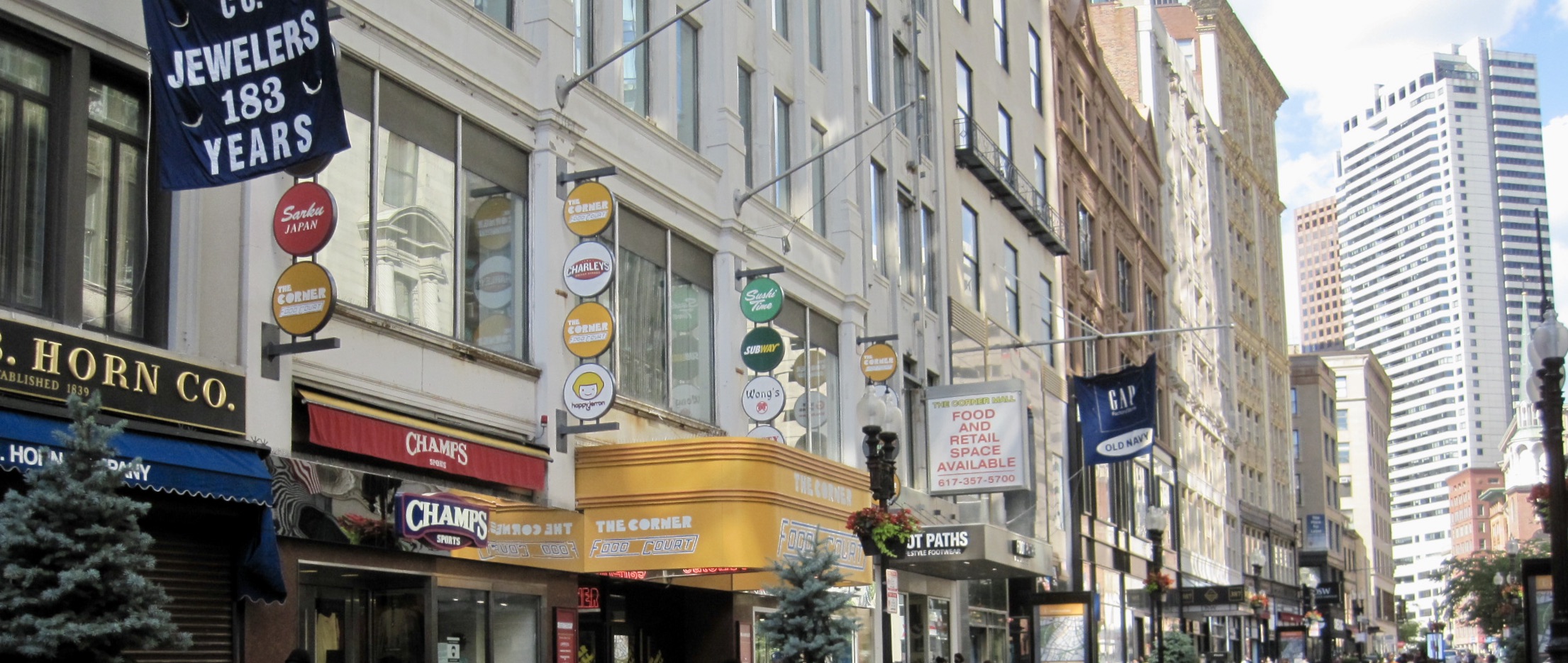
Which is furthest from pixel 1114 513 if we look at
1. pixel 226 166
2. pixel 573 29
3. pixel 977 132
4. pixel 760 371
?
pixel 226 166

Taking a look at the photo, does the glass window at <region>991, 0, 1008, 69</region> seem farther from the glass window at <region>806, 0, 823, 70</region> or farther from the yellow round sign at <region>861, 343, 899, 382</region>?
the yellow round sign at <region>861, 343, 899, 382</region>

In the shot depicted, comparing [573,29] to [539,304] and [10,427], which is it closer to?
[539,304]

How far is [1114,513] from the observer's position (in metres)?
53.9

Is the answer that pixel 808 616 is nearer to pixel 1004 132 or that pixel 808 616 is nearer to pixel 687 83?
pixel 687 83

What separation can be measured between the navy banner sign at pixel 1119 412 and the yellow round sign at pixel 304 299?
24850mm

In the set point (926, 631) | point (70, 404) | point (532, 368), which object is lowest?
point (926, 631)

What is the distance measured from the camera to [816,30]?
31.8m

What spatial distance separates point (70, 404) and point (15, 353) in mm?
2389

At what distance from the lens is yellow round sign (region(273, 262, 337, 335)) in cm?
1491

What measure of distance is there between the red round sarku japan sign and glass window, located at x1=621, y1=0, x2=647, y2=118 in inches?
344

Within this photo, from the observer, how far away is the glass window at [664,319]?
22984mm

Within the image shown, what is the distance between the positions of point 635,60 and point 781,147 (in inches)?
219

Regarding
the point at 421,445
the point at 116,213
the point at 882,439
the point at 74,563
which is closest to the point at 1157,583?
the point at 882,439

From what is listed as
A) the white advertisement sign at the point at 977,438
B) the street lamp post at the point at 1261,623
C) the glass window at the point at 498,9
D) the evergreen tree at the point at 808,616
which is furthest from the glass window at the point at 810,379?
the street lamp post at the point at 1261,623
